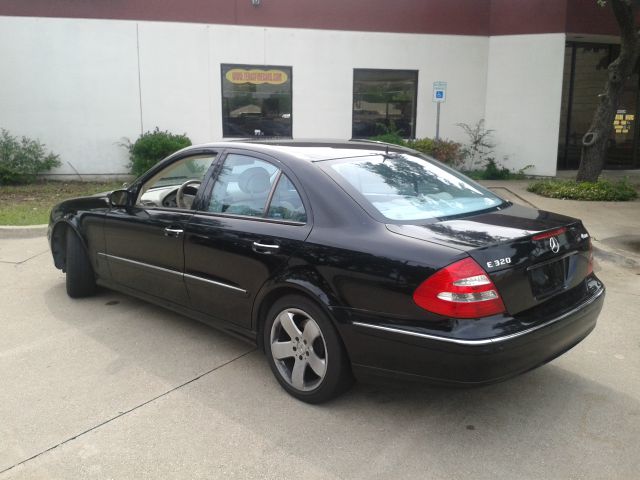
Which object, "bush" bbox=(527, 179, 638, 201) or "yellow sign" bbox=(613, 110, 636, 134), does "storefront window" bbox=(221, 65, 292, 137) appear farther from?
"yellow sign" bbox=(613, 110, 636, 134)

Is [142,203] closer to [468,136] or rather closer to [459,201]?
[459,201]

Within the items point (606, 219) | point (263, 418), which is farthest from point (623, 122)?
point (263, 418)

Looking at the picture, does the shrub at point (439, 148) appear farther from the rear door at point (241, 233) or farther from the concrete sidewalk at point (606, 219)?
the rear door at point (241, 233)

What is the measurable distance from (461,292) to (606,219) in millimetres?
7017

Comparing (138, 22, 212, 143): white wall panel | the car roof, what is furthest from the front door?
(138, 22, 212, 143): white wall panel

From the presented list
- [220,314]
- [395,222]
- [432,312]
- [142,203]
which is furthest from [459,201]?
[142,203]

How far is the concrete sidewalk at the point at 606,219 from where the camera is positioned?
7067mm

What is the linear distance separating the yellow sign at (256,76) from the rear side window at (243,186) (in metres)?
9.53

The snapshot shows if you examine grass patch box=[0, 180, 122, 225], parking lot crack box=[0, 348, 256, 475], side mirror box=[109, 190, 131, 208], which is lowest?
parking lot crack box=[0, 348, 256, 475]

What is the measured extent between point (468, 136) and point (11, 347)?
11849mm

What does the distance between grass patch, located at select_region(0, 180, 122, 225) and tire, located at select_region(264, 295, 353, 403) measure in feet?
20.6

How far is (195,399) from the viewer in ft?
12.1

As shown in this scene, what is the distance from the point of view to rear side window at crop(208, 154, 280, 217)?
13.0ft

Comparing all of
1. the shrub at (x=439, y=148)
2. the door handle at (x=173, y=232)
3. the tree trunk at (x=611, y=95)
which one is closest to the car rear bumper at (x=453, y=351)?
the door handle at (x=173, y=232)
